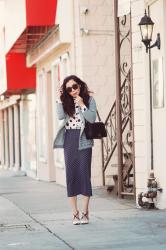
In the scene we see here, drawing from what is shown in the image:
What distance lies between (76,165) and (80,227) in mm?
781

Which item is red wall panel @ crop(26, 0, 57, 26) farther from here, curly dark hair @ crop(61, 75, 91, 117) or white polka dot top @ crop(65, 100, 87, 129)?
white polka dot top @ crop(65, 100, 87, 129)

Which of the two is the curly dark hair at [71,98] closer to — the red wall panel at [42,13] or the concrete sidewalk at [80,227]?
the concrete sidewalk at [80,227]

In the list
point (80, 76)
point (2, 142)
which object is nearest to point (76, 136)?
point (80, 76)

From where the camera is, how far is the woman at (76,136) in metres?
9.34

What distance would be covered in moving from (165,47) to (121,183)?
3.40 m

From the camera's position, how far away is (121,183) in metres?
13.0

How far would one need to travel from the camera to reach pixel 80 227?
9141 millimetres

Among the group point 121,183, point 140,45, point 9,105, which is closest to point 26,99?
point 9,105

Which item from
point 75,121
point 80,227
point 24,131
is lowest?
point 80,227

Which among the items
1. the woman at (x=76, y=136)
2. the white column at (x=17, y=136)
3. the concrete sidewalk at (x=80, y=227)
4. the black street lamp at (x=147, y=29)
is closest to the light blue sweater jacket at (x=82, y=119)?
the woman at (x=76, y=136)

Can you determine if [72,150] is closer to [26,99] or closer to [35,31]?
[35,31]

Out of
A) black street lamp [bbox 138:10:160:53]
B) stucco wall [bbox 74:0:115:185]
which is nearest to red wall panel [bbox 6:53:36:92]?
stucco wall [bbox 74:0:115:185]

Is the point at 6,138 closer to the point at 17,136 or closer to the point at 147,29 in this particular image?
the point at 17,136

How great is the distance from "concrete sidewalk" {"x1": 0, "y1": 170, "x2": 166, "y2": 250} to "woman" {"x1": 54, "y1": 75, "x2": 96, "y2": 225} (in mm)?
470
